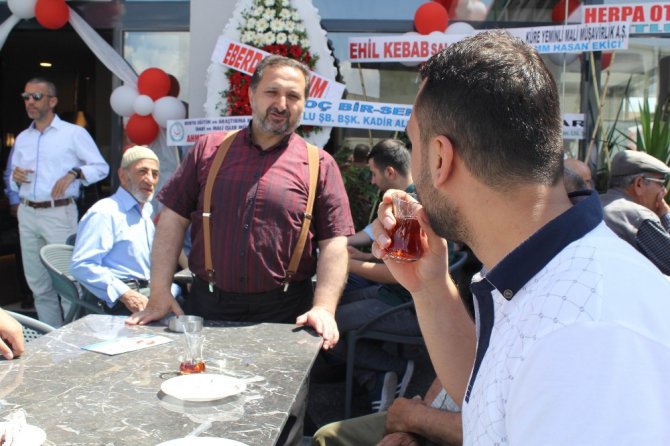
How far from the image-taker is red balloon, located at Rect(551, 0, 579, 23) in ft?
19.6

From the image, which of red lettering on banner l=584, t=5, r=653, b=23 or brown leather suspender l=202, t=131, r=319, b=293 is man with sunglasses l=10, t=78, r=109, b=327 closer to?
brown leather suspender l=202, t=131, r=319, b=293

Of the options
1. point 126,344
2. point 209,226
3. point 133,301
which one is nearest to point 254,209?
point 209,226

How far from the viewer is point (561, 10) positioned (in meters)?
6.03

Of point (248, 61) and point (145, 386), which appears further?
point (248, 61)

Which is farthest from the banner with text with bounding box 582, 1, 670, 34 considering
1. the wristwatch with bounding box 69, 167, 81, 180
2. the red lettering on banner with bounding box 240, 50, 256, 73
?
the wristwatch with bounding box 69, 167, 81, 180

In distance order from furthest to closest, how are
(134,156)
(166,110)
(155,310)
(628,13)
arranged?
(166,110) → (628,13) → (134,156) → (155,310)

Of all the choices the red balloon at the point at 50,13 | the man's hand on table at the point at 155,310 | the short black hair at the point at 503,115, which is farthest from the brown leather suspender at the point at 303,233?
the red balloon at the point at 50,13

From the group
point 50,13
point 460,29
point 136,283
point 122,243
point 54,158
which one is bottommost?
point 136,283

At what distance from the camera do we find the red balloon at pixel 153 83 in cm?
600

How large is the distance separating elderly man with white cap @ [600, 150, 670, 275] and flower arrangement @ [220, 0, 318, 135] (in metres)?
2.54

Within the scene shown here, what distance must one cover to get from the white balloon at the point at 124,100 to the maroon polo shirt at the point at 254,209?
10.9ft

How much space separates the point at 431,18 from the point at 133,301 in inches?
139

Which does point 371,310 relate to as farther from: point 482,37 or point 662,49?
point 662,49

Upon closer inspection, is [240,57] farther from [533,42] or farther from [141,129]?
[533,42]
